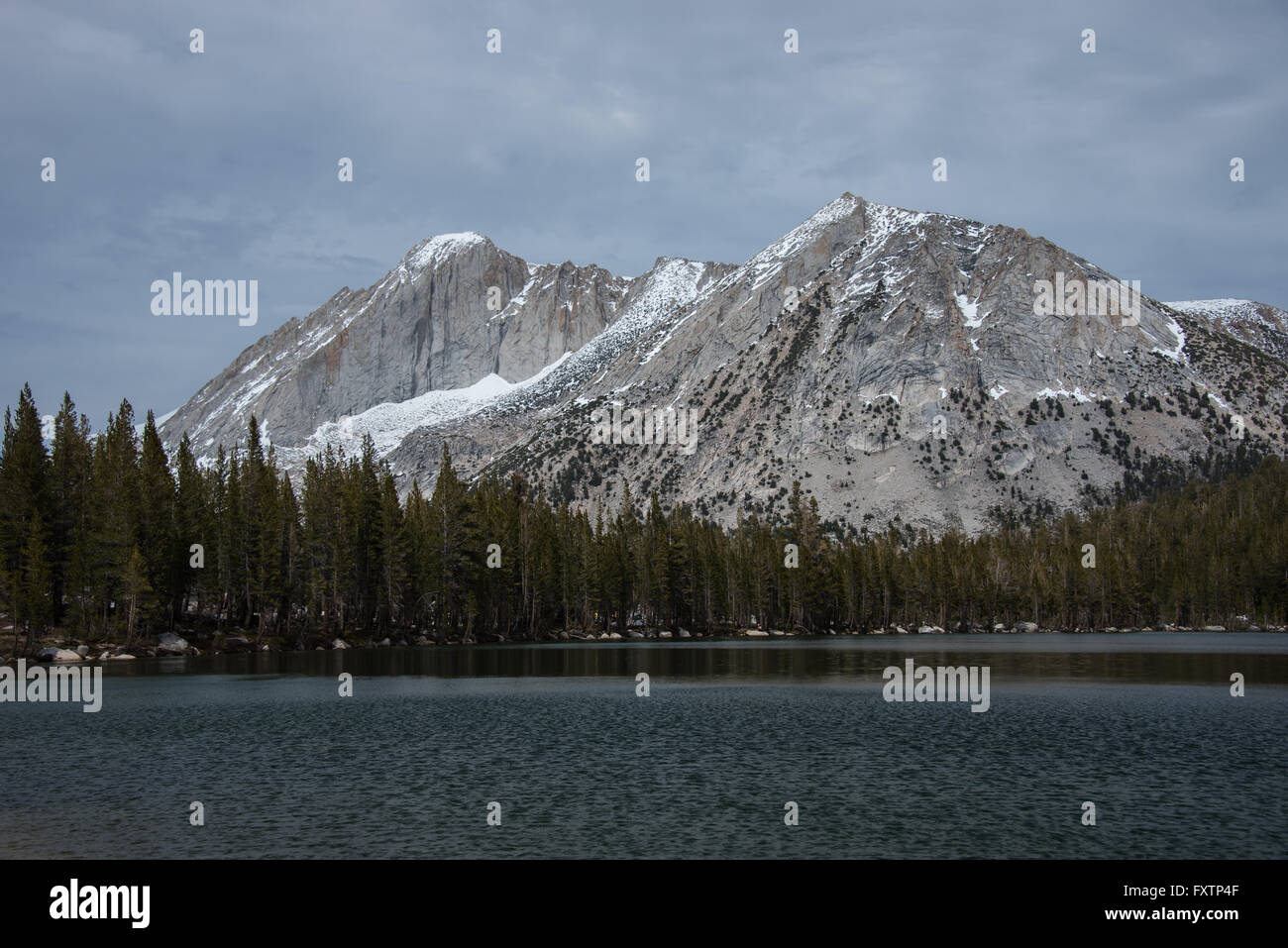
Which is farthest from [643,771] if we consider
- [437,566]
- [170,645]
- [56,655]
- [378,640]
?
[437,566]

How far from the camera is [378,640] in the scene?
113875mm

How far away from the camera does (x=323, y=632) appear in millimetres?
108812

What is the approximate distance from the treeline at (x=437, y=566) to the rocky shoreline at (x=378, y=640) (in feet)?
5.04

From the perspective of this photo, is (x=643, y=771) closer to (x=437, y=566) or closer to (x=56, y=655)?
(x=56, y=655)

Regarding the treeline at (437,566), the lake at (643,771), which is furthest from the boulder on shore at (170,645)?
the lake at (643,771)

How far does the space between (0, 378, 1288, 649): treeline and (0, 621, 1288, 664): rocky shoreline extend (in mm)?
1538

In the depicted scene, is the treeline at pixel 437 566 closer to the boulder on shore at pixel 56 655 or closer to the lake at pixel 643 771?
the boulder on shore at pixel 56 655

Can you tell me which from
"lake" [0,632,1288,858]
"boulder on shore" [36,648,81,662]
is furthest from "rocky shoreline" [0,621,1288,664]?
"lake" [0,632,1288,858]

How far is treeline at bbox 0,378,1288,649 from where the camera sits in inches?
3378

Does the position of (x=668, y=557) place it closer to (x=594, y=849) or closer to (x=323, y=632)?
(x=323, y=632)

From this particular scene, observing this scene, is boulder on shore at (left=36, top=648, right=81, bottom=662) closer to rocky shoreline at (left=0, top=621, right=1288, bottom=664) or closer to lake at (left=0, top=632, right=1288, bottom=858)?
rocky shoreline at (left=0, top=621, right=1288, bottom=664)

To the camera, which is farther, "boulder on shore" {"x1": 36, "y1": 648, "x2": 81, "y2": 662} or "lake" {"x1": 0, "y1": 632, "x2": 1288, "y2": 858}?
"boulder on shore" {"x1": 36, "y1": 648, "x2": 81, "y2": 662}

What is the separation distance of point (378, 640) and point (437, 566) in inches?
447
